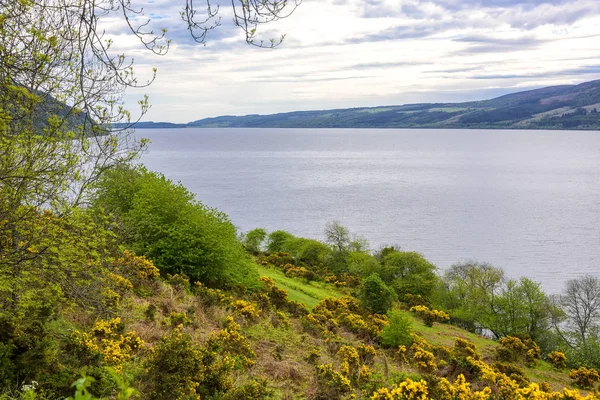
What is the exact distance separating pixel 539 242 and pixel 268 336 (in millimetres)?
56319

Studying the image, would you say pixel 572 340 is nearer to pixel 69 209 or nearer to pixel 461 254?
pixel 461 254

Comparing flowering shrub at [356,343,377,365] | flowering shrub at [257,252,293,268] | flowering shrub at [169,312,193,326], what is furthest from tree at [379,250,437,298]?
flowering shrub at [169,312,193,326]

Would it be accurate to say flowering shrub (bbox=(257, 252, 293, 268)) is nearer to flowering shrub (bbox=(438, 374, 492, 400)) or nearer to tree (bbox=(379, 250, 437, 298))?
tree (bbox=(379, 250, 437, 298))

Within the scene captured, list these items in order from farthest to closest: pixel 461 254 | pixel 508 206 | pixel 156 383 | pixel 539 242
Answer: pixel 508 206
pixel 539 242
pixel 461 254
pixel 156 383

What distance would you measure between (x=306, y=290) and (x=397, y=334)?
11.5 meters

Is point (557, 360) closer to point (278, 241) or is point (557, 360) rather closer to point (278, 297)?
point (278, 297)

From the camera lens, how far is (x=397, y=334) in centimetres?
1614

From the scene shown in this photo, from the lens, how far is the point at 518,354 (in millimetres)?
19828

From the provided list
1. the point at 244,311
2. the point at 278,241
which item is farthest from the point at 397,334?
the point at 278,241

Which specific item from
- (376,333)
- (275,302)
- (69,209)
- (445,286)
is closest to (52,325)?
(69,209)

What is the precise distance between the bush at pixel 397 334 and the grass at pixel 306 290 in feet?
18.3

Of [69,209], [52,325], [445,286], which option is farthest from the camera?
[445,286]

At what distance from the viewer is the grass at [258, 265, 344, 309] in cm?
2300

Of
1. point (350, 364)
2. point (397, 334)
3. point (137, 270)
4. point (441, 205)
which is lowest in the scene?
point (441, 205)
